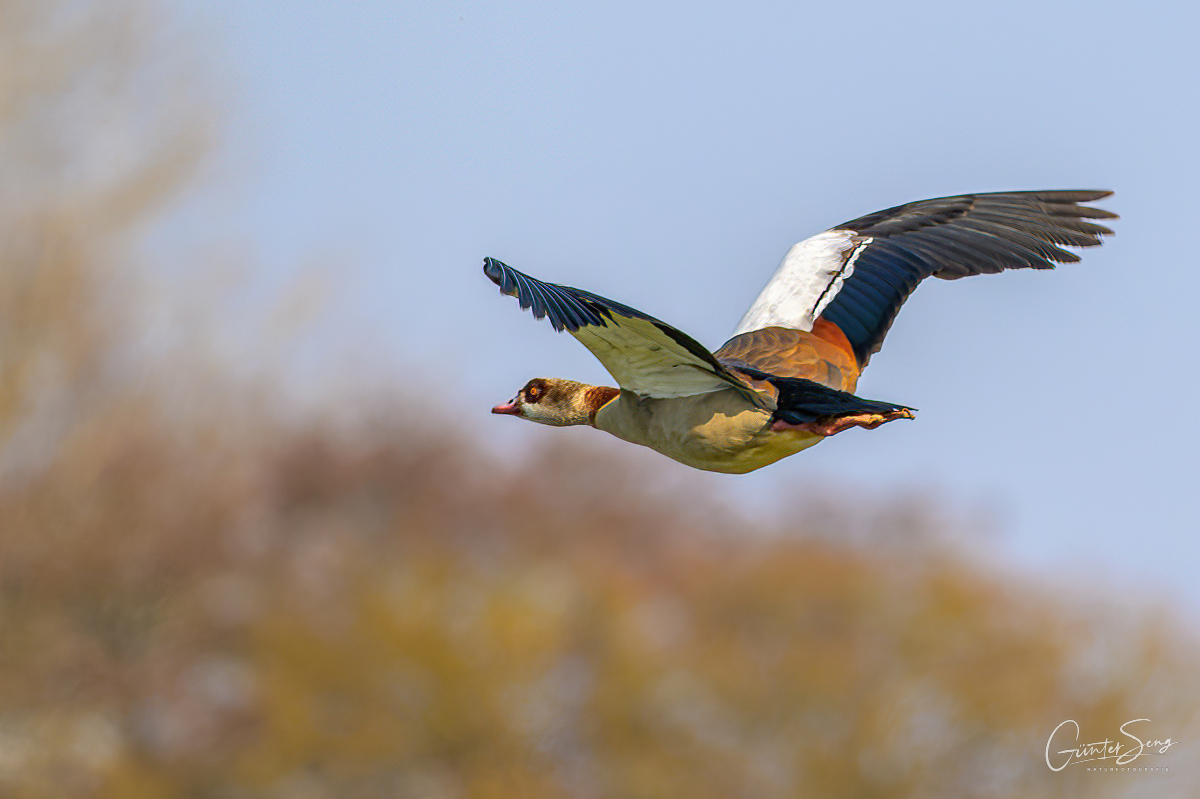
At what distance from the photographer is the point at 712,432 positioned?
247 inches

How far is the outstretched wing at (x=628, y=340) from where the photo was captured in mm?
5668

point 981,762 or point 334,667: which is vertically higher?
point 334,667

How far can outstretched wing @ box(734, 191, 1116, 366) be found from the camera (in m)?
7.61

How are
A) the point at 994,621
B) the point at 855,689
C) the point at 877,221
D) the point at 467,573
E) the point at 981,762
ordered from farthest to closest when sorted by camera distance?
1. the point at 467,573
2. the point at 994,621
3. the point at 855,689
4. the point at 981,762
5. the point at 877,221

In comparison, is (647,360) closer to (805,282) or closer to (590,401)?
(590,401)

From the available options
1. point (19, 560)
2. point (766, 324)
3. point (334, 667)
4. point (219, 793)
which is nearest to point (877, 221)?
point (766, 324)

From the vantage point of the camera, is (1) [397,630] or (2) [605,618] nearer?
(1) [397,630]

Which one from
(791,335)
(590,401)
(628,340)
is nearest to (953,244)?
(791,335)

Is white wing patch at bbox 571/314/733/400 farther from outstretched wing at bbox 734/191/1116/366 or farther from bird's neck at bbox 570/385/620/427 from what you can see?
outstretched wing at bbox 734/191/1116/366

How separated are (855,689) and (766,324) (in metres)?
24.4

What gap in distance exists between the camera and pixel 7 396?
100ft

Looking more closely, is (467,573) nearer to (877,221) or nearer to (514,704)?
(514,704)
